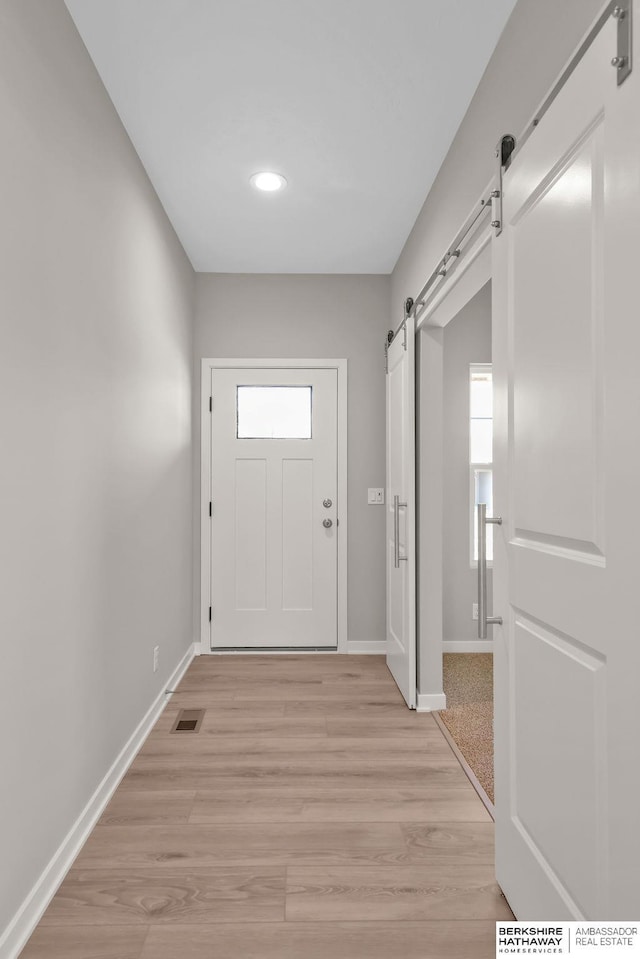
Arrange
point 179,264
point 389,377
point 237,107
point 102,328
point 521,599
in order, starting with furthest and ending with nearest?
1. point 389,377
2. point 179,264
3. point 237,107
4. point 102,328
5. point 521,599

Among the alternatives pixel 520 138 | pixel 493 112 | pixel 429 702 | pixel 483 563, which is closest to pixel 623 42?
pixel 520 138

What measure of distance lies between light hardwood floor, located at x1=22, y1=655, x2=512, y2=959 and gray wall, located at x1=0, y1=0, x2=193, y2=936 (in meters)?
0.19

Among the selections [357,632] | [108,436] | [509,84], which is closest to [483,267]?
[509,84]

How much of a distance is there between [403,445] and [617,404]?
219cm

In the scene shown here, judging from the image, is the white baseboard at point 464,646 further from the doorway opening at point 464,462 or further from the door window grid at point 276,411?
the door window grid at point 276,411

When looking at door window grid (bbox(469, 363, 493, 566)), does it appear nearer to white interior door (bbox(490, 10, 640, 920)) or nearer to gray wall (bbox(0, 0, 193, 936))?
gray wall (bbox(0, 0, 193, 936))

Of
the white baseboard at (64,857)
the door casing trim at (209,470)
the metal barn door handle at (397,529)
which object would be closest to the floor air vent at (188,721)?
the white baseboard at (64,857)

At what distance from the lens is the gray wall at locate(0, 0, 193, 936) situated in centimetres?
148

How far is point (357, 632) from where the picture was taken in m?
4.20

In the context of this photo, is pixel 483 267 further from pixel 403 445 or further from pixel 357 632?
pixel 357 632

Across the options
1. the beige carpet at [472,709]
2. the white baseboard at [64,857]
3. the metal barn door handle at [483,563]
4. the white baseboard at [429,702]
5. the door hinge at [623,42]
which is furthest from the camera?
the white baseboard at [429,702]

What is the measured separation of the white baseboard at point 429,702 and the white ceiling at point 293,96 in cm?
255

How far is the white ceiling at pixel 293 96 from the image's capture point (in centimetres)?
189

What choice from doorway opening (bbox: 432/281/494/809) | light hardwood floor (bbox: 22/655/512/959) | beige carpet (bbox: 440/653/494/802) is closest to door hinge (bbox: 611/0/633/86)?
light hardwood floor (bbox: 22/655/512/959)
